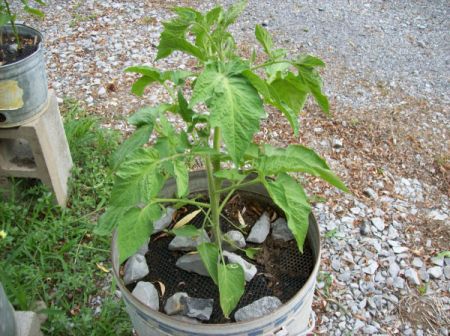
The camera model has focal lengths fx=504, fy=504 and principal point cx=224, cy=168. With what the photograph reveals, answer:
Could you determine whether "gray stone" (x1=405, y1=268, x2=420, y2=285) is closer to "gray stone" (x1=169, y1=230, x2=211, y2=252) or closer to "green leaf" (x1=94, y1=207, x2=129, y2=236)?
"gray stone" (x1=169, y1=230, x2=211, y2=252)

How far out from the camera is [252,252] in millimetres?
1630

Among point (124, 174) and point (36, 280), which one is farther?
point (36, 280)

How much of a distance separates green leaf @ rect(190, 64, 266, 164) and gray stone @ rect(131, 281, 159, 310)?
25.4 inches

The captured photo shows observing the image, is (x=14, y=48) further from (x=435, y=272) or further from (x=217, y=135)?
(x=435, y=272)

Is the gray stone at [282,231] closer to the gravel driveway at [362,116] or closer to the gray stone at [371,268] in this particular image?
the gravel driveway at [362,116]

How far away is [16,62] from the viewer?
1.83 metres

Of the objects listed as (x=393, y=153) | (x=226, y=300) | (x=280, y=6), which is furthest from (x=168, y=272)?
(x=280, y=6)

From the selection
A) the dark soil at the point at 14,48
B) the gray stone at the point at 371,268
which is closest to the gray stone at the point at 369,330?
the gray stone at the point at 371,268

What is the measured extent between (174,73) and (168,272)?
0.68 metres

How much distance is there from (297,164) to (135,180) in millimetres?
410

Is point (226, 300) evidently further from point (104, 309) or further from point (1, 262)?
point (1, 262)

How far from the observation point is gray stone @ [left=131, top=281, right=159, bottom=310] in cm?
Answer: 151

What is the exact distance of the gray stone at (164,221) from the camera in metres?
1.71

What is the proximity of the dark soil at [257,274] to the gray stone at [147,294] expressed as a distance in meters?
0.04
